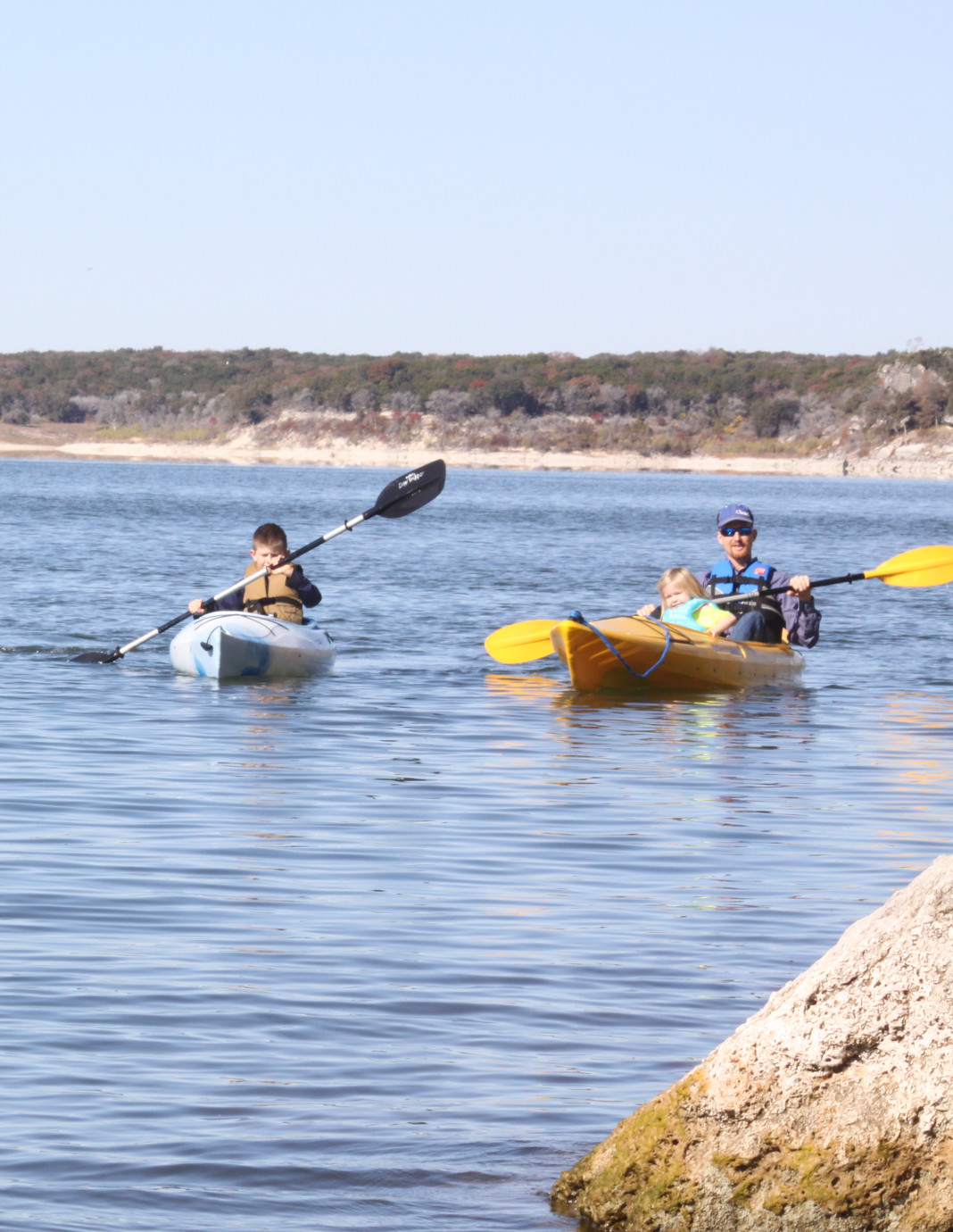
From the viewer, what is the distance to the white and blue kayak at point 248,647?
554 inches

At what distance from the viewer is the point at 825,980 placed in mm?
3697

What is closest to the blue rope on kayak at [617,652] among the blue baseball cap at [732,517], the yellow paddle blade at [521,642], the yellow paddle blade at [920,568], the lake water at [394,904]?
the lake water at [394,904]

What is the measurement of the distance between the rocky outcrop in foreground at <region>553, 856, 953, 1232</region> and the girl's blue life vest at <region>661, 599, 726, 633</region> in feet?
34.5

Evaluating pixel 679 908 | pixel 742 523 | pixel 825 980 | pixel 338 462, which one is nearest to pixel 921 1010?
pixel 825 980

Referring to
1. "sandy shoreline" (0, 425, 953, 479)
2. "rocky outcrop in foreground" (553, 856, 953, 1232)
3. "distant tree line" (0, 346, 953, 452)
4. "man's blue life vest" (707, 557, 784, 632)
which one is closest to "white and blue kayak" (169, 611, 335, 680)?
"man's blue life vest" (707, 557, 784, 632)

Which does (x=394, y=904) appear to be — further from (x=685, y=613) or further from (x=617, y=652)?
(x=685, y=613)

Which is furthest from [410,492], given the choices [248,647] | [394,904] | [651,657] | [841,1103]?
[841,1103]

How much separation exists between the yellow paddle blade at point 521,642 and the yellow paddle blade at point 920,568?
2701mm

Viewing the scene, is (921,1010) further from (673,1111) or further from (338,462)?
(338,462)

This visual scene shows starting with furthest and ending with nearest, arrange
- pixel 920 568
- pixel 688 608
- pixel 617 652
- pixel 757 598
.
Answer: pixel 920 568
pixel 757 598
pixel 688 608
pixel 617 652

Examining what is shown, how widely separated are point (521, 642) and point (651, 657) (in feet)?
5.84

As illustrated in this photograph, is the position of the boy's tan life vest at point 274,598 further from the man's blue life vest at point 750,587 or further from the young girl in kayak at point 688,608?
the man's blue life vest at point 750,587

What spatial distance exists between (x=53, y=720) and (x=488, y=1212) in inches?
327

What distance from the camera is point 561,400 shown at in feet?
371
